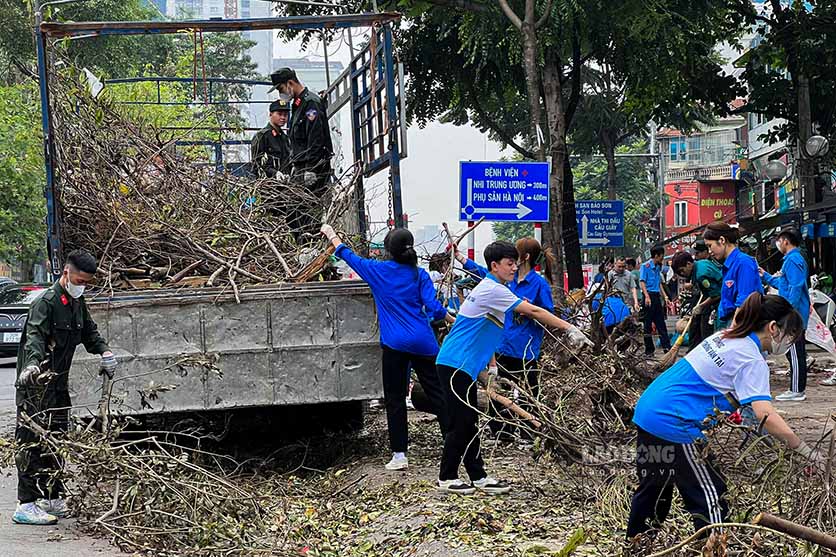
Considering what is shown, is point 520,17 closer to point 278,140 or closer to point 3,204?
point 278,140

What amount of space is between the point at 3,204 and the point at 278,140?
68.5 feet

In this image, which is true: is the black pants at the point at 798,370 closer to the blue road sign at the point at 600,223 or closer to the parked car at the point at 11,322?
the blue road sign at the point at 600,223

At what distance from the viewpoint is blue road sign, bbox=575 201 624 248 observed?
881 inches

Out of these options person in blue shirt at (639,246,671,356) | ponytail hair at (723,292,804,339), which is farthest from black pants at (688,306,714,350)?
person in blue shirt at (639,246,671,356)

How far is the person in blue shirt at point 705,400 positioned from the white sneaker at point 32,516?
3.58 metres

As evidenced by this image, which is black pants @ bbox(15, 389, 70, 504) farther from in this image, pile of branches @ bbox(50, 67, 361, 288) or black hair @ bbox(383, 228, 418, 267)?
black hair @ bbox(383, 228, 418, 267)

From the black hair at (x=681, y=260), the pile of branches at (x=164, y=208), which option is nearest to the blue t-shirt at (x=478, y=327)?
the pile of branches at (x=164, y=208)

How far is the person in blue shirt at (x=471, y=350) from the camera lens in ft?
21.1

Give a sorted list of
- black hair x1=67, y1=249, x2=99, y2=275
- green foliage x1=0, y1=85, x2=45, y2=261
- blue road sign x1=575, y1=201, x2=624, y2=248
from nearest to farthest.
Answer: black hair x1=67, y1=249, x2=99, y2=275 < blue road sign x1=575, y1=201, x2=624, y2=248 < green foliage x1=0, y1=85, x2=45, y2=261

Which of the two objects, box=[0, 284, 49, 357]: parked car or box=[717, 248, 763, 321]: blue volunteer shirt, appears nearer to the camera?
box=[717, 248, 763, 321]: blue volunteer shirt

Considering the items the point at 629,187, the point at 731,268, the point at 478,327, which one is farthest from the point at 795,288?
the point at 629,187

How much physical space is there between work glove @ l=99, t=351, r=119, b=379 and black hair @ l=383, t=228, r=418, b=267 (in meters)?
1.95

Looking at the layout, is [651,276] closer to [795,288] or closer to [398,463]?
[795,288]

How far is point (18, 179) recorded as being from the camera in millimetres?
28391
